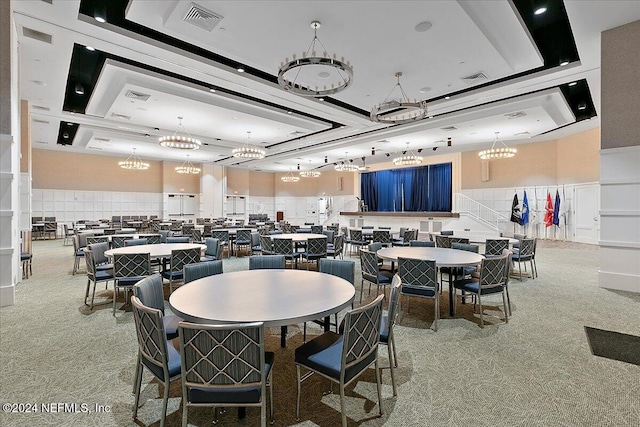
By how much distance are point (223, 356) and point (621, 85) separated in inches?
290

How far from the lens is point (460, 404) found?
8.11 feet

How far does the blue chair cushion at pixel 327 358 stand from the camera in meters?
2.11

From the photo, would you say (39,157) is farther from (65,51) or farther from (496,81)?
(496,81)

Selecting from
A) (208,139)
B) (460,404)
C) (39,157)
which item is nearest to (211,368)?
(460,404)

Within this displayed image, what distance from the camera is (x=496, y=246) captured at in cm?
637

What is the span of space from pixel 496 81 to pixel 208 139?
10.1 meters

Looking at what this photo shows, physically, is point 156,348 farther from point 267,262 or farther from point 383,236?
point 383,236

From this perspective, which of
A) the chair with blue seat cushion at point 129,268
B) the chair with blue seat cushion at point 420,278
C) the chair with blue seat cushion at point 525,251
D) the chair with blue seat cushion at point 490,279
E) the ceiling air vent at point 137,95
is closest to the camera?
the chair with blue seat cushion at point 420,278

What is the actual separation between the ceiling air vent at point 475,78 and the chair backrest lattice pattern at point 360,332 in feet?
21.1

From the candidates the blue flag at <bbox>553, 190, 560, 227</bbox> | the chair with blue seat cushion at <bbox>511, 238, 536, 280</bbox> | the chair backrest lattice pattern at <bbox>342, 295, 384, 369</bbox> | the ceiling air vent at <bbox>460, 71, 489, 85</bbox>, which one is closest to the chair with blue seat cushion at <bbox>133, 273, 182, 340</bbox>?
the chair backrest lattice pattern at <bbox>342, 295, 384, 369</bbox>

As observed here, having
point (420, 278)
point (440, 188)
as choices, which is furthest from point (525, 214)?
point (420, 278)

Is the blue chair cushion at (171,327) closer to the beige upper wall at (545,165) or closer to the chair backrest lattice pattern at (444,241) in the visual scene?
the chair backrest lattice pattern at (444,241)

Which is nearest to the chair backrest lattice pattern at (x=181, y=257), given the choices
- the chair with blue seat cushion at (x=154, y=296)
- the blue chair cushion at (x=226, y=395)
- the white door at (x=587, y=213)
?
the chair with blue seat cushion at (x=154, y=296)

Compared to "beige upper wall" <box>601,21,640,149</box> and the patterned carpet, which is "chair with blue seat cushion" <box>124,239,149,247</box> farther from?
"beige upper wall" <box>601,21,640,149</box>
